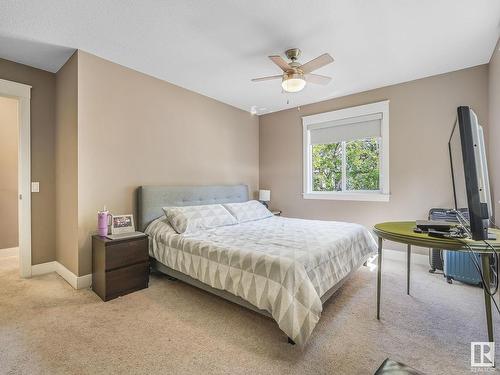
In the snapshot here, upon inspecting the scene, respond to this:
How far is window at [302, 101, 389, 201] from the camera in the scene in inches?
150

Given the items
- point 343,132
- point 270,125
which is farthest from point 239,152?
point 343,132

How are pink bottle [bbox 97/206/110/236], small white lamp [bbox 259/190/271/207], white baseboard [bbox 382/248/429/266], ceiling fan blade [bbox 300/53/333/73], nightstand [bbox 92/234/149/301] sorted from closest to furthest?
ceiling fan blade [bbox 300/53/333/73]
nightstand [bbox 92/234/149/301]
pink bottle [bbox 97/206/110/236]
white baseboard [bbox 382/248/429/266]
small white lamp [bbox 259/190/271/207]

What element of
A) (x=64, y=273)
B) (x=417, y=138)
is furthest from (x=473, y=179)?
(x=64, y=273)

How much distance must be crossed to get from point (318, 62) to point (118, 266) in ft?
9.46

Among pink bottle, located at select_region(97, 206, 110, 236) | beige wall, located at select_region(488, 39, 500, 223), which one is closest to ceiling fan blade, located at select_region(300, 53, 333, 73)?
beige wall, located at select_region(488, 39, 500, 223)

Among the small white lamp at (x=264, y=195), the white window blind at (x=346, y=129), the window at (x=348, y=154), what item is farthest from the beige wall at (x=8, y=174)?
the white window blind at (x=346, y=129)

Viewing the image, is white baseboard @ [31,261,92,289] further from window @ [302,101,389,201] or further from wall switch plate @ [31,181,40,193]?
window @ [302,101,389,201]

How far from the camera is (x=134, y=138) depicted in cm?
319

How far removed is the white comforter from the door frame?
1490mm

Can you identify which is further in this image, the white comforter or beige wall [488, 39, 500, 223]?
beige wall [488, 39, 500, 223]

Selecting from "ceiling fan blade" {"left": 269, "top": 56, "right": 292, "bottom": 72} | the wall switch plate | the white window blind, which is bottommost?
the wall switch plate

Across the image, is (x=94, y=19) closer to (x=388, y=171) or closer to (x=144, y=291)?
(x=144, y=291)

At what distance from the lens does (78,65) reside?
2703 millimetres

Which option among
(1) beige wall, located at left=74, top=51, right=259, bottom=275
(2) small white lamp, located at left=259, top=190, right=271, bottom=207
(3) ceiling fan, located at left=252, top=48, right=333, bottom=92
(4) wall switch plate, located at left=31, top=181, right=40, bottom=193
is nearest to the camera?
(3) ceiling fan, located at left=252, top=48, right=333, bottom=92
